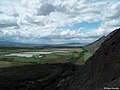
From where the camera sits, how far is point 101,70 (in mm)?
55750

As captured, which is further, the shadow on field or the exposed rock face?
the shadow on field

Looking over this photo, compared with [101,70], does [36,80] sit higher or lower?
lower

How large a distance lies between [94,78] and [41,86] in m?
34.0

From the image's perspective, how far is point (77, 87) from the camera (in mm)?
59531

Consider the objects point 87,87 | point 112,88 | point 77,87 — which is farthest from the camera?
point 77,87

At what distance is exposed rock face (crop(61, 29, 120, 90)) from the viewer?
166ft

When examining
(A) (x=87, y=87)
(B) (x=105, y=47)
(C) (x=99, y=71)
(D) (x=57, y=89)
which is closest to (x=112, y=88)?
(A) (x=87, y=87)

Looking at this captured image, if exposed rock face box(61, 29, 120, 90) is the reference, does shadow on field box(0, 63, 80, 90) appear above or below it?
below

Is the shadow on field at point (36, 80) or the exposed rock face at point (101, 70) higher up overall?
the exposed rock face at point (101, 70)

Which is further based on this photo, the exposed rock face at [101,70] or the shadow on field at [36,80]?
the shadow on field at [36,80]

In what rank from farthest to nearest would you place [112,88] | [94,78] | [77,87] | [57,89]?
[57,89]
[77,87]
[94,78]
[112,88]

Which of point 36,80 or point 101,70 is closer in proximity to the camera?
point 101,70

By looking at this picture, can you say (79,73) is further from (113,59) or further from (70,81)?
(113,59)

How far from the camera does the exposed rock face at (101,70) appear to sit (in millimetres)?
50469
